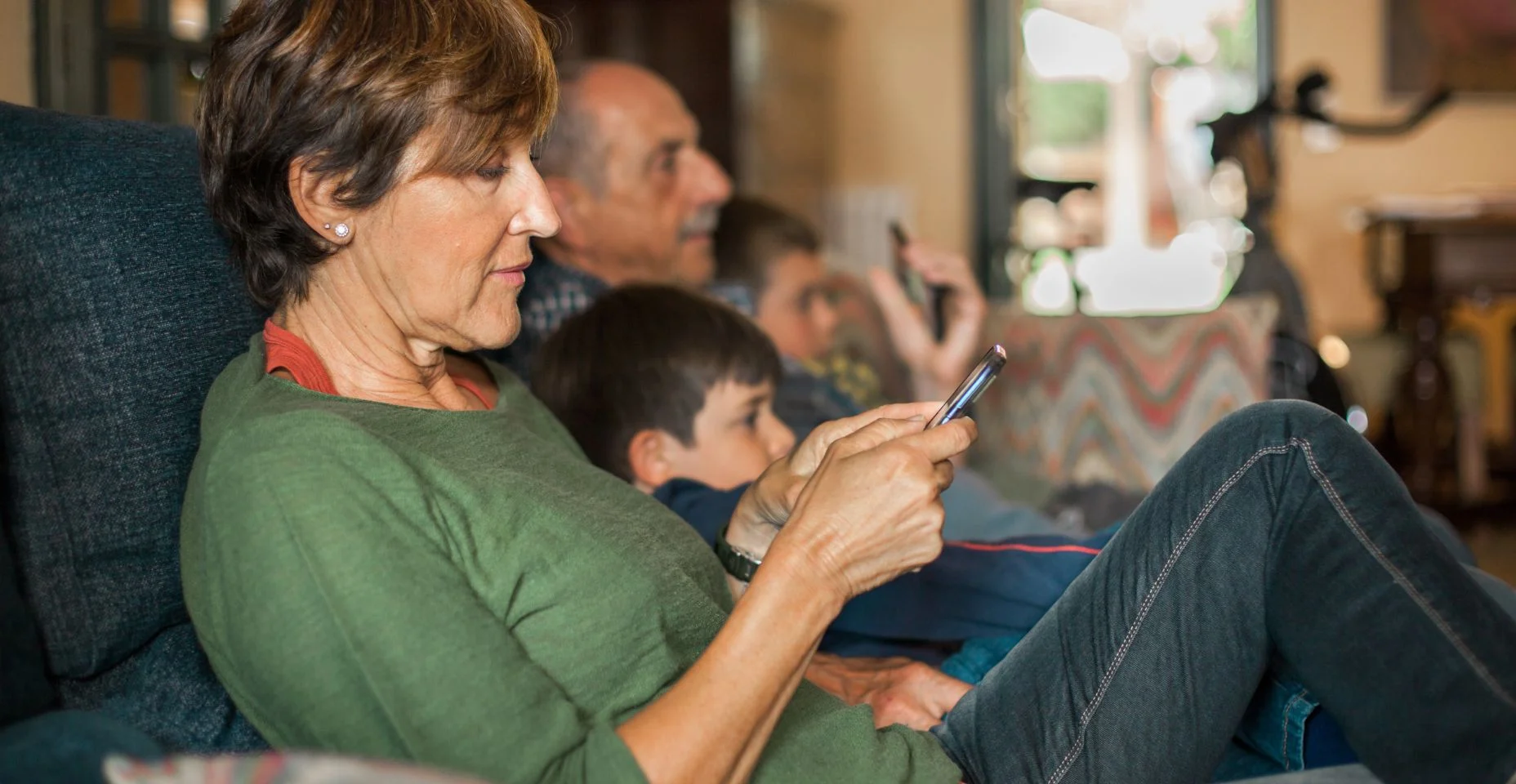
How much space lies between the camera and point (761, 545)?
3.74ft

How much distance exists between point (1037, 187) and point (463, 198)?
211cm

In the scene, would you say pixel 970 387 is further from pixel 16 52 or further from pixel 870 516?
pixel 16 52

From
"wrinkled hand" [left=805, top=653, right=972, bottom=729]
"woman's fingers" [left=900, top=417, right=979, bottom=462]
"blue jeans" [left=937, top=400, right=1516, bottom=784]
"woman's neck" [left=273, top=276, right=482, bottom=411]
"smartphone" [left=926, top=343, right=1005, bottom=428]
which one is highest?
"woman's neck" [left=273, top=276, right=482, bottom=411]

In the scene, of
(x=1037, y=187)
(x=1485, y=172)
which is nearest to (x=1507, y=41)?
(x=1485, y=172)

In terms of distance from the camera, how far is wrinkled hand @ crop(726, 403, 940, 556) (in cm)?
102

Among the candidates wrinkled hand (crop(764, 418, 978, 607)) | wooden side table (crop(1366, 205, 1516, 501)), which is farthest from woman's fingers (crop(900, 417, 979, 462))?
wooden side table (crop(1366, 205, 1516, 501))

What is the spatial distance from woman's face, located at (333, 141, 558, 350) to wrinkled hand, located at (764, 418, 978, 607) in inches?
11.5

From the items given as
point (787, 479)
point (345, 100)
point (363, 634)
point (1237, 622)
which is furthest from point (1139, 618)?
point (345, 100)

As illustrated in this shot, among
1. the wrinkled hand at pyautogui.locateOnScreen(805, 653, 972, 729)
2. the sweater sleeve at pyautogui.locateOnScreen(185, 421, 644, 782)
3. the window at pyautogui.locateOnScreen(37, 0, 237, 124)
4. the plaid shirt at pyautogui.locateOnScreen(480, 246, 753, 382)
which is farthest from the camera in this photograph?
the window at pyautogui.locateOnScreen(37, 0, 237, 124)

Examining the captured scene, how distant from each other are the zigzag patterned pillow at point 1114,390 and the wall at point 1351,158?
9.78 feet

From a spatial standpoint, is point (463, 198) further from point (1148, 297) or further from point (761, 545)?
point (1148, 297)

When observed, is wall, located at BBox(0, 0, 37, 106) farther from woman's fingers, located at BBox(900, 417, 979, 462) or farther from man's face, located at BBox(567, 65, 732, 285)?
woman's fingers, located at BBox(900, 417, 979, 462)

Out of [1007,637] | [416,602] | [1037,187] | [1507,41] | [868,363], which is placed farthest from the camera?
[1507,41]

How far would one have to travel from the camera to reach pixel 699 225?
220 centimetres
